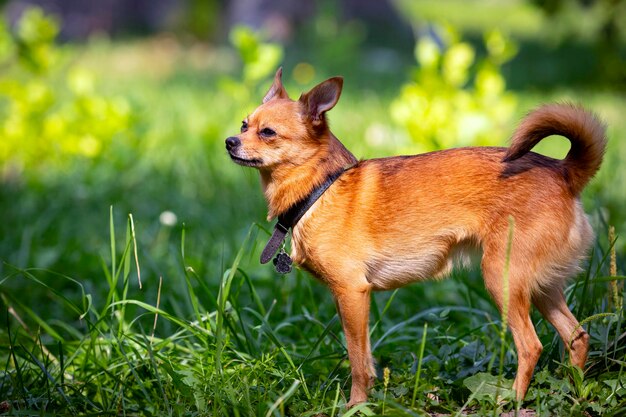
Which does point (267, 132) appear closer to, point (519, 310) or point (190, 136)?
point (519, 310)

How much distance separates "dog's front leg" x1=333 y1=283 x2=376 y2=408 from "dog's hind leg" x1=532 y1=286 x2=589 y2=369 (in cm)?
59

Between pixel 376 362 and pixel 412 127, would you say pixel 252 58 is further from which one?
pixel 376 362

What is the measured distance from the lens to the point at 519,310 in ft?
8.56

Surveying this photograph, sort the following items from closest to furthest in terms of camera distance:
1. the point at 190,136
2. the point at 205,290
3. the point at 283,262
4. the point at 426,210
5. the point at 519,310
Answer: the point at 519,310 → the point at 426,210 → the point at 283,262 → the point at 205,290 → the point at 190,136

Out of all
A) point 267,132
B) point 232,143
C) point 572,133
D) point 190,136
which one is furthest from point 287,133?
point 190,136

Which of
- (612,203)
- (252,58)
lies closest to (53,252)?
(252,58)

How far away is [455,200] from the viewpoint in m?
2.71

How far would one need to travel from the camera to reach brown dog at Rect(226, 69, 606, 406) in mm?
2627

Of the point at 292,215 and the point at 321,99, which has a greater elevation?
the point at 321,99

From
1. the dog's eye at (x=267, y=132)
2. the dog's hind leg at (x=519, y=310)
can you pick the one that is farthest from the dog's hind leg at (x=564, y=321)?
the dog's eye at (x=267, y=132)

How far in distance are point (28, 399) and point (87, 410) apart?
0.67ft

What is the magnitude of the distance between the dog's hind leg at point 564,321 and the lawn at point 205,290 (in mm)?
64

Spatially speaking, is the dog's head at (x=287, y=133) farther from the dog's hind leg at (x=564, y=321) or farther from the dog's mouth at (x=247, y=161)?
the dog's hind leg at (x=564, y=321)

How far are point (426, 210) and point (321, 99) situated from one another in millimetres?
541
